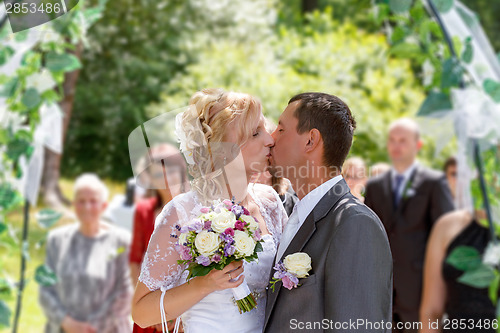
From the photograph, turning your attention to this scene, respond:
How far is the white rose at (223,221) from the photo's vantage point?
7.71 ft

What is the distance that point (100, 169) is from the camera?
16.2m

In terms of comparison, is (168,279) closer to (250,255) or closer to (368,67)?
(250,255)

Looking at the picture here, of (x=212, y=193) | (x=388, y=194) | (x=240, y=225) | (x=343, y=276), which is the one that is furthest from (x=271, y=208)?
(x=388, y=194)

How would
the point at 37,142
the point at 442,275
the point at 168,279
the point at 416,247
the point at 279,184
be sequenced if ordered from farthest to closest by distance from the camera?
the point at 416,247 < the point at 442,275 < the point at 37,142 < the point at 279,184 < the point at 168,279

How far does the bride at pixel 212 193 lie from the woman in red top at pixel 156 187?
0.58ft

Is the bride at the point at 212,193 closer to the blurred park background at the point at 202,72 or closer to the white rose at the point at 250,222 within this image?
the white rose at the point at 250,222

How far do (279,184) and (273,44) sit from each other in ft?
33.1

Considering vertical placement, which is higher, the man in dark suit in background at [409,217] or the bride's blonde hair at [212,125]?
the bride's blonde hair at [212,125]

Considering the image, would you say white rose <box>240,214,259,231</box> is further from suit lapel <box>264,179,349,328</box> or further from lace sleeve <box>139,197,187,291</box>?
lace sleeve <box>139,197,187,291</box>

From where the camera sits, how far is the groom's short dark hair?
2443 mm

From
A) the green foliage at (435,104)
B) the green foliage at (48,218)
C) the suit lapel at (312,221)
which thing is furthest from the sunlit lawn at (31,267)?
the suit lapel at (312,221)

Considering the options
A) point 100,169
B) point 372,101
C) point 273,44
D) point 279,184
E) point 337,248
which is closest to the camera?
point 337,248

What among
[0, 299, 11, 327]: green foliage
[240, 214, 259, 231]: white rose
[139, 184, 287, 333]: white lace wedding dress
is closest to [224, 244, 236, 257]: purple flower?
[240, 214, 259, 231]: white rose

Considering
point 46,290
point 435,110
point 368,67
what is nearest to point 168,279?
point 435,110
